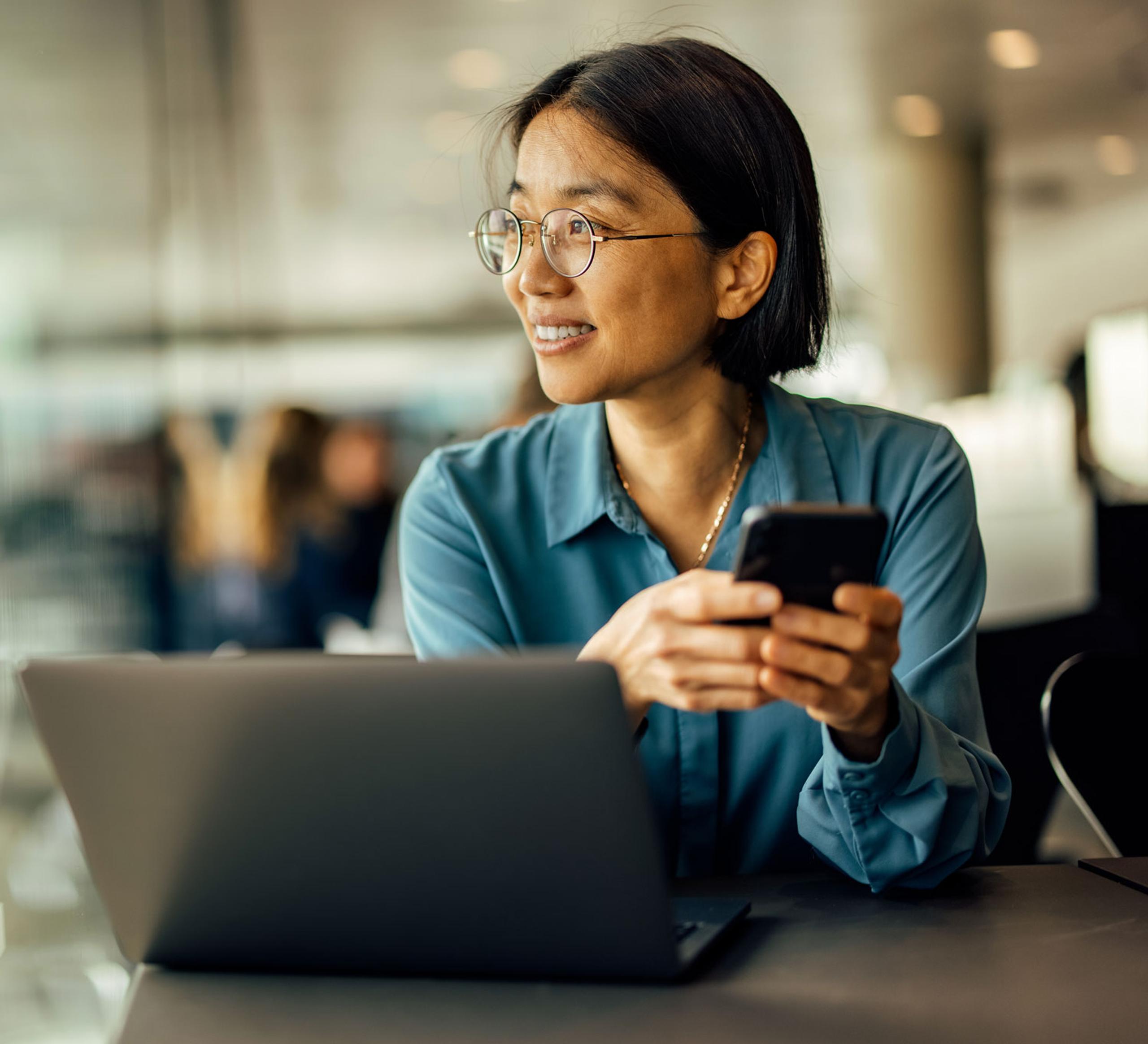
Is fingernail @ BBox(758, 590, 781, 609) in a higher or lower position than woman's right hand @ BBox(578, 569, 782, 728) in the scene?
higher

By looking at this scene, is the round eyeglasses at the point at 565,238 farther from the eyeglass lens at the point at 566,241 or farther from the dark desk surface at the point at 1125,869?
the dark desk surface at the point at 1125,869

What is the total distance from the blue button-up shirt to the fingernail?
0.31 metres

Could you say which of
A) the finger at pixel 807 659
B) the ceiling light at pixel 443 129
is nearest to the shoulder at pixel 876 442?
the finger at pixel 807 659

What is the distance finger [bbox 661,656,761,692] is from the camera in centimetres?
86

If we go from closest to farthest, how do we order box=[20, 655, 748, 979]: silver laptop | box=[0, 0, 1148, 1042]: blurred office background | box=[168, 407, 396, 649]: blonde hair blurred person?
box=[20, 655, 748, 979]: silver laptop → box=[0, 0, 1148, 1042]: blurred office background → box=[168, 407, 396, 649]: blonde hair blurred person

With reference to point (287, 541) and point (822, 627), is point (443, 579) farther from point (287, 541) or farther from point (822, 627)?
point (287, 541)

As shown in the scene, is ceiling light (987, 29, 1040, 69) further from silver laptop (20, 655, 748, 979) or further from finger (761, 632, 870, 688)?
silver laptop (20, 655, 748, 979)

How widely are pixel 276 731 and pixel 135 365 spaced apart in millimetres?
3263

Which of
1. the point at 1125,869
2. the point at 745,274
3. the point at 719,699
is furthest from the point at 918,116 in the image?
the point at 719,699

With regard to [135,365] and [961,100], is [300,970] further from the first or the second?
[961,100]

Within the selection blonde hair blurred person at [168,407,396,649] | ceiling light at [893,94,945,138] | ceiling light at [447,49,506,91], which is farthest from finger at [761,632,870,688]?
ceiling light at [893,94,945,138]

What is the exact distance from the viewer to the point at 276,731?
0.72m

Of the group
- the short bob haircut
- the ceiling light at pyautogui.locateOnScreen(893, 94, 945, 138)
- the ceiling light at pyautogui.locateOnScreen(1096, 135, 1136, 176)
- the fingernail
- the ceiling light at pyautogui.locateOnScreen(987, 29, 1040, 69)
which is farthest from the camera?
the ceiling light at pyautogui.locateOnScreen(1096, 135, 1136, 176)

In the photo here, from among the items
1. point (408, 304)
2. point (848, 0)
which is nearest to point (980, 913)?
point (848, 0)
